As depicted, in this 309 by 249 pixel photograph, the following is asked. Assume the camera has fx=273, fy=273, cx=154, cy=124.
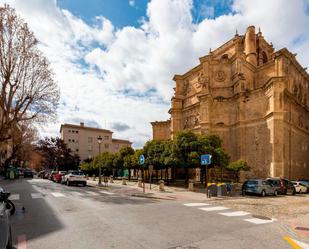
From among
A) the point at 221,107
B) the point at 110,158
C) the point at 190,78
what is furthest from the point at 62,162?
the point at 221,107

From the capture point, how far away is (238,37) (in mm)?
47188

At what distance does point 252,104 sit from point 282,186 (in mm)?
17611

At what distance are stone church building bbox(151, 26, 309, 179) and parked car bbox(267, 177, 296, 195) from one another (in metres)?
8.55

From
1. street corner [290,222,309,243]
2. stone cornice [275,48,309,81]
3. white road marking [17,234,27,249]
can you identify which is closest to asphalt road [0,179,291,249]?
white road marking [17,234,27,249]

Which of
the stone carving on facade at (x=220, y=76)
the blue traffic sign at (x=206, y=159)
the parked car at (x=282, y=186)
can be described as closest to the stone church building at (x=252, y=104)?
the stone carving on facade at (x=220, y=76)

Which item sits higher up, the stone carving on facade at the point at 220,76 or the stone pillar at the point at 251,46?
the stone pillar at the point at 251,46

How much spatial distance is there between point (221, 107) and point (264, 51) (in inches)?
623

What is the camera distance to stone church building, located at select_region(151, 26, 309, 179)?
34.7 meters

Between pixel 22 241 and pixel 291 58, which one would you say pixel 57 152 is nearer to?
pixel 291 58

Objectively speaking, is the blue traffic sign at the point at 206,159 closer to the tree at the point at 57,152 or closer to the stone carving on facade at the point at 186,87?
the stone carving on facade at the point at 186,87

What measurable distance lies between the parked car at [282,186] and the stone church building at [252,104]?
28.1ft

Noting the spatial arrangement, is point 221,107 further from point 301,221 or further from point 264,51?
point 301,221

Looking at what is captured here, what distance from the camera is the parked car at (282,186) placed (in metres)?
23.0

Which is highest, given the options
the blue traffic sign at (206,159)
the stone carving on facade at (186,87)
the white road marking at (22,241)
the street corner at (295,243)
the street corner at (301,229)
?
the stone carving on facade at (186,87)
